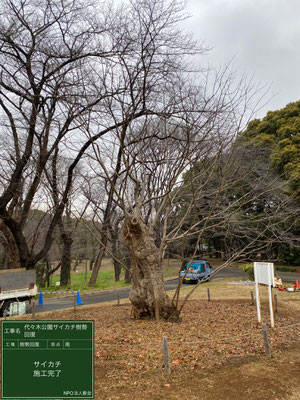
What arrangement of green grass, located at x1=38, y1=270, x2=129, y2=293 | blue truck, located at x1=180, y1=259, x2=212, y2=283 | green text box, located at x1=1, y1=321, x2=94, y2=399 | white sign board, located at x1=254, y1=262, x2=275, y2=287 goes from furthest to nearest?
blue truck, located at x1=180, y1=259, x2=212, y2=283 < green grass, located at x1=38, y1=270, x2=129, y2=293 < white sign board, located at x1=254, y1=262, x2=275, y2=287 < green text box, located at x1=1, y1=321, x2=94, y2=399

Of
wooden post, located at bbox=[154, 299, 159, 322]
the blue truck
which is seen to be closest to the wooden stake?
wooden post, located at bbox=[154, 299, 159, 322]

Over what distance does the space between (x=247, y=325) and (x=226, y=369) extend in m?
3.20

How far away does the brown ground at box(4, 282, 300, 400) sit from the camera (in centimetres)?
444

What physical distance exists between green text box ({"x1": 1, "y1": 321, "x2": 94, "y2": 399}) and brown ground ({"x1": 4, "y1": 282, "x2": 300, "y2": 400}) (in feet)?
5.94

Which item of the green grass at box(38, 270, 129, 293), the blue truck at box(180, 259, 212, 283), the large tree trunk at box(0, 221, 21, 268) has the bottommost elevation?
the green grass at box(38, 270, 129, 293)

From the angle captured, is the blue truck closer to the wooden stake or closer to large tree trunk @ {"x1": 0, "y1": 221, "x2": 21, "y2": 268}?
large tree trunk @ {"x1": 0, "y1": 221, "x2": 21, "y2": 268}

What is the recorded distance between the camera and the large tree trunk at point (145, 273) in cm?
818

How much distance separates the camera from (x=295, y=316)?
32.0ft

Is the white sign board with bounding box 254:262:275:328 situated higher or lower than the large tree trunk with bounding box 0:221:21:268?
lower

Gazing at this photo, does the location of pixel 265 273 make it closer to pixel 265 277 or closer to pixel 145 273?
pixel 265 277

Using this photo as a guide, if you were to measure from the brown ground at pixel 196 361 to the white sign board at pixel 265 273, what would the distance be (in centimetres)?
120

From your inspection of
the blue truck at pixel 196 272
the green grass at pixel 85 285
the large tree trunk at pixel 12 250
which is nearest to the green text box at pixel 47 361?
the large tree trunk at pixel 12 250

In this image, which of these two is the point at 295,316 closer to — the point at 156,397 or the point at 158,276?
the point at 158,276

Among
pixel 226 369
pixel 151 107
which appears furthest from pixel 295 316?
pixel 151 107
